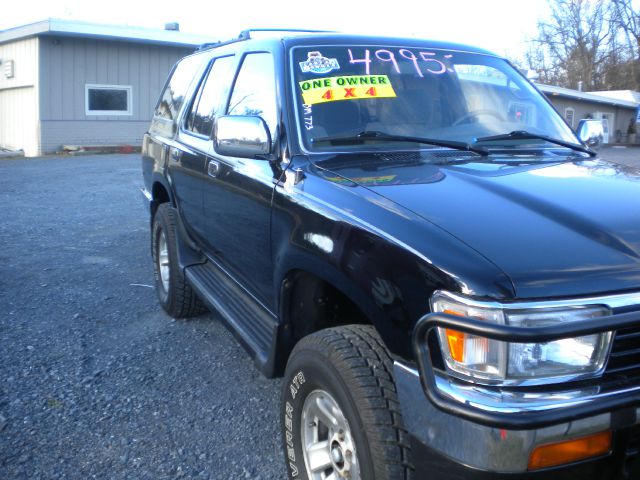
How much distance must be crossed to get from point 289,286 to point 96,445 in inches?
50.5

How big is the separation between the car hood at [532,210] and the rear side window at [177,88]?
2446 millimetres

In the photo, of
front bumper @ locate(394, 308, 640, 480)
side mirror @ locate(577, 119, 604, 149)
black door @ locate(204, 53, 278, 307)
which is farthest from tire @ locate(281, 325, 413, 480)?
side mirror @ locate(577, 119, 604, 149)

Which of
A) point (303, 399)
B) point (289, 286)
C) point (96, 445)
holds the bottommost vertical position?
point (96, 445)

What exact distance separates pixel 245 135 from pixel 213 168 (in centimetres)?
83

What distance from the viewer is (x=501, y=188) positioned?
251 centimetres

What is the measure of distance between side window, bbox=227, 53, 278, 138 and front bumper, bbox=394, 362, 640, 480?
1684 millimetres

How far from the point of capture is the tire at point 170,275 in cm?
474

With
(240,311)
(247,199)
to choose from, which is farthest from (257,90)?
(240,311)

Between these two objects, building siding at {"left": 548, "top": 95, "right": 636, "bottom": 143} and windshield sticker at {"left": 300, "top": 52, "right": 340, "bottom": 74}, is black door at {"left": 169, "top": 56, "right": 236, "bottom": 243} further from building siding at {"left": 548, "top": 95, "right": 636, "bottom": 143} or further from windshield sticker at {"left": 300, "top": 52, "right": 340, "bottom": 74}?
building siding at {"left": 548, "top": 95, "right": 636, "bottom": 143}

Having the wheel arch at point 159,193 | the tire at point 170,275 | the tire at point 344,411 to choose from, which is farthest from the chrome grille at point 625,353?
the wheel arch at point 159,193

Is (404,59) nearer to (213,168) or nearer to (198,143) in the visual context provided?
(213,168)

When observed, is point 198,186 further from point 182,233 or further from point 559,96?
point 559,96

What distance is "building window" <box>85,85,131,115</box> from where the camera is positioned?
20078 millimetres

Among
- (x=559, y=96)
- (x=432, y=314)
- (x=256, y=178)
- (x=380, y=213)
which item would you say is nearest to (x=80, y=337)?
(x=256, y=178)
